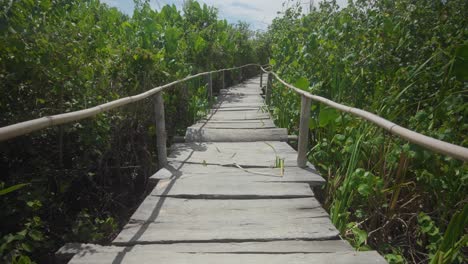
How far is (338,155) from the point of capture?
10.8 feet

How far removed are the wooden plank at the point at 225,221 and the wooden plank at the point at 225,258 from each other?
0.17m

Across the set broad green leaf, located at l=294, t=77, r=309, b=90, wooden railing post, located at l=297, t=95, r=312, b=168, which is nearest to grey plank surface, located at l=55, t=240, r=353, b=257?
wooden railing post, located at l=297, t=95, r=312, b=168

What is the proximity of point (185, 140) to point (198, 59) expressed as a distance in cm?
464

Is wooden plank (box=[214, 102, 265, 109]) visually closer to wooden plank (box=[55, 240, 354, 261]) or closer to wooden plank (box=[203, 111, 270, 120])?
wooden plank (box=[203, 111, 270, 120])

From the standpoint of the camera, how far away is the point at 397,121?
3088 mm

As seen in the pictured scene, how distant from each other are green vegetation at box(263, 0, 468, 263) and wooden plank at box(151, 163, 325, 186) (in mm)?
287

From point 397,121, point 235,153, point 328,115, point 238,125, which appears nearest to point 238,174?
point 235,153

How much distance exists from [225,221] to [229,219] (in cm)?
4

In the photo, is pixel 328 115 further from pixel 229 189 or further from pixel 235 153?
pixel 229 189

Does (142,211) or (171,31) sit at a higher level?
(171,31)

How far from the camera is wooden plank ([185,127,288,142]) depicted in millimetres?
4598

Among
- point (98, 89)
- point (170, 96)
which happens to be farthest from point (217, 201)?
point (170, 96)

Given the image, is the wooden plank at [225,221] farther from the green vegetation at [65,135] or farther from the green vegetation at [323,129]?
the green vegetation at [65,135]

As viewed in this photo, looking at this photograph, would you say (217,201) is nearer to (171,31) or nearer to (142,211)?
(142,211)
